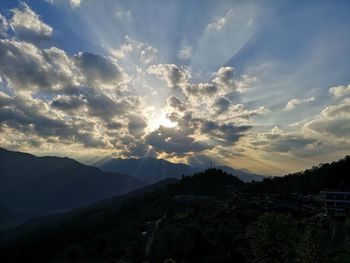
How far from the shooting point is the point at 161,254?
366 ft

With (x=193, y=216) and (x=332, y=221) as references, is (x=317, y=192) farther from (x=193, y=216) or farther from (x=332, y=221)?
(x=332, y=221)

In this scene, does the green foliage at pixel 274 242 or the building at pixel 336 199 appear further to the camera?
the building at pixel 336 199

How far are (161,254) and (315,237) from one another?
86116 millimetres

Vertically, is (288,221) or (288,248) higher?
(288,221)

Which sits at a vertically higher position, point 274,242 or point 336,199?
point 336,199

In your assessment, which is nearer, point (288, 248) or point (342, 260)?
point (288, 248)

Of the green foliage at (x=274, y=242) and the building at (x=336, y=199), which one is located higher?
the building at (x=336, y=199)

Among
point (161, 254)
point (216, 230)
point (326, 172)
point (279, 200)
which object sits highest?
point (326, 172)

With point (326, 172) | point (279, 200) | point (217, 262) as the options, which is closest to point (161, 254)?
point (217, 262)

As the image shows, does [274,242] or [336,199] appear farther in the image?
[336,199]

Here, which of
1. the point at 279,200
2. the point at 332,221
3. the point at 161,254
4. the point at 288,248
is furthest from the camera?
the point at 279,200

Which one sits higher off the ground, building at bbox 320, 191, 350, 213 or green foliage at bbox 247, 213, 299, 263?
building at bbox 320, 191, 350, 213

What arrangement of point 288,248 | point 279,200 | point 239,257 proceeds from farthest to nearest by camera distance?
point 279,200 < point 239,257 < point 288,248

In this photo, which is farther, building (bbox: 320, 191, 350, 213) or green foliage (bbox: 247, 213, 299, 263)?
building (bbox: 320, 191, 350, 213)
